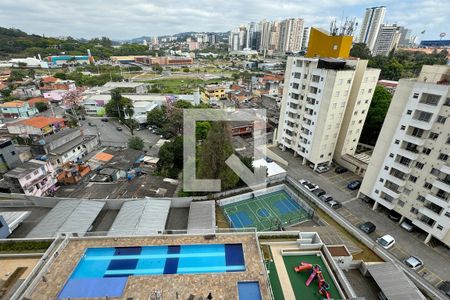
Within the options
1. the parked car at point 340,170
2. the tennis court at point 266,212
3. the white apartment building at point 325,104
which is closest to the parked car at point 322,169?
the white apartment building at point 325,104

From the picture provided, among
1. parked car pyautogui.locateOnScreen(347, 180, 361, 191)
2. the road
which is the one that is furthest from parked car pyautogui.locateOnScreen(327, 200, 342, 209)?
the road

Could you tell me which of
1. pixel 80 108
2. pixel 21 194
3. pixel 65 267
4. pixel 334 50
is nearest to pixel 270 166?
pixel 334 50

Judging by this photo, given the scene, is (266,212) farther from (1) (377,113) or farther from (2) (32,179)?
(2) (32,179)

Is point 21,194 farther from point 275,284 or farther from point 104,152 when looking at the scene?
point 275,284

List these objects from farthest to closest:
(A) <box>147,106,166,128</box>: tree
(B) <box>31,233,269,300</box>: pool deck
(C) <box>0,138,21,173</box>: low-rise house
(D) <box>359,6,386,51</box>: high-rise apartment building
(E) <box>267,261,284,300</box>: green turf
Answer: (D) <box>359,6,386,51</box>: high-rise apartment building → (A) <box>147,106,166,128</box>: tree → (C) <box>0,138,21,173</box>: low-rise house → (E) <box>267,261,284,300</box>: green turf → (B) <box>31,233,269,300</box>: pool deck

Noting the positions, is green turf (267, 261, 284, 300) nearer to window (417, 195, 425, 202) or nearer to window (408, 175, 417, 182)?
window (417, 195, 425, 202)

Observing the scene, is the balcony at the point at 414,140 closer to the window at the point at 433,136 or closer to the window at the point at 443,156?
the window at the point at 433,136
